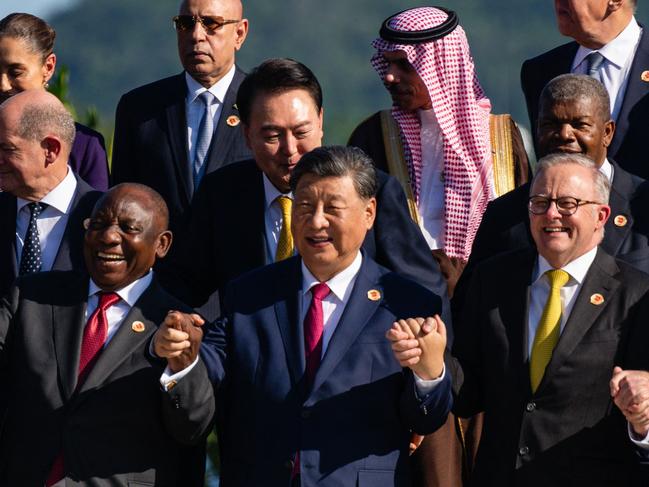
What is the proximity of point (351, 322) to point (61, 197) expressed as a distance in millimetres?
1572

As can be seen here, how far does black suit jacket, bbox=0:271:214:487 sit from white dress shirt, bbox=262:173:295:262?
0.68m

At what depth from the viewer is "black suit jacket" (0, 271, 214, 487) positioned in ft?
20.4

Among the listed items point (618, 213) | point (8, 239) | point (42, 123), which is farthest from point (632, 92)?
point (8, 239)

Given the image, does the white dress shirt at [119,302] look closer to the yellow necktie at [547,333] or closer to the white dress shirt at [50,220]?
the white dress shirt at [50,220]

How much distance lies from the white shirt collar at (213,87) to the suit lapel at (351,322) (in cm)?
183

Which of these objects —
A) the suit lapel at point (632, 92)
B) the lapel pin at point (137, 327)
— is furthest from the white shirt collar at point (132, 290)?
the suit lapel at point (632, 92)

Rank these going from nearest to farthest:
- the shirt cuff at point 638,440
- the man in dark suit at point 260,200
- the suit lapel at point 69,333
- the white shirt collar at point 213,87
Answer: the shirt cuff at point 638,440 < the suit lapel at point 69,333 < the man in dark suit at point 260,200 < the white shirt collar at point 213,87

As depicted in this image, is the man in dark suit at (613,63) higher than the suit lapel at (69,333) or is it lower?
higher

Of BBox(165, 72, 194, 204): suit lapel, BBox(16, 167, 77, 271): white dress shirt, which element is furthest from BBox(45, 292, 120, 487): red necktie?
BBox(165, 72, 194, 204): suit lapel

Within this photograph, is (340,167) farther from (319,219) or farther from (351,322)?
(351,322)

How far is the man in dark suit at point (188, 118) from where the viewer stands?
7.58m

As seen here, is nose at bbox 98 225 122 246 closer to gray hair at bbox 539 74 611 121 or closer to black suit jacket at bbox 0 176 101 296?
black suit jacket at bbox 0 176 101 296

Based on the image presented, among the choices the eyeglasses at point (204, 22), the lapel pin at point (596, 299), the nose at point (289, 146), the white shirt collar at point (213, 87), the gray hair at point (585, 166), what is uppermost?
the eyeglasses at point (204, 22)

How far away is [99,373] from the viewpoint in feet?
20.6
